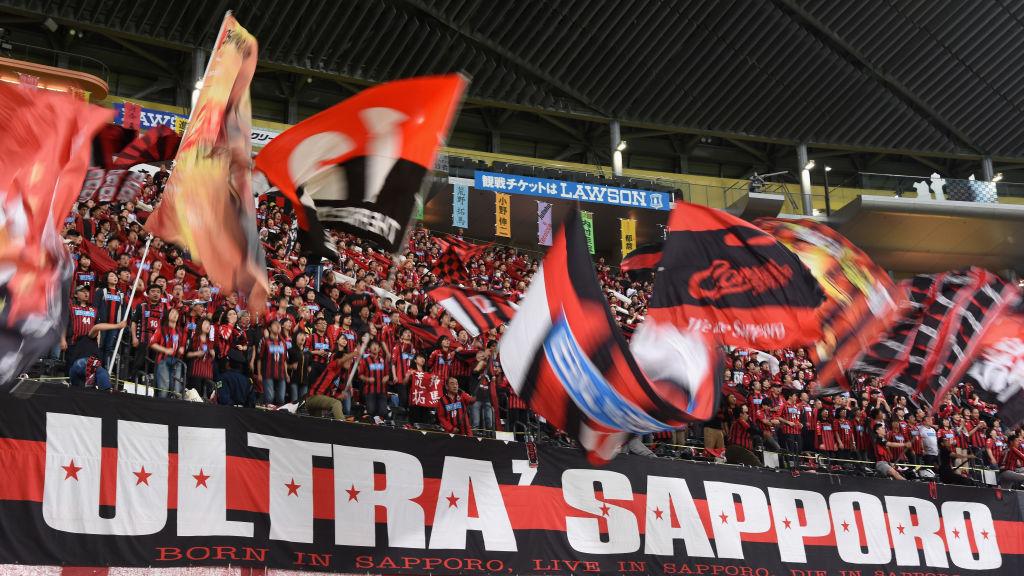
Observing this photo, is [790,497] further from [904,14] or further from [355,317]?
[904,14]

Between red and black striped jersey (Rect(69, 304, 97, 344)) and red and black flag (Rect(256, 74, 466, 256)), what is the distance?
12.9 feet

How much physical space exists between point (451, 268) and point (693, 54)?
49.8 ft

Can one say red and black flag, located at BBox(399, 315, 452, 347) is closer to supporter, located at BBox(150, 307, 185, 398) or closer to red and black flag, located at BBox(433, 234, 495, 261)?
supporter, located at BBox(150, 307, 185, 398)

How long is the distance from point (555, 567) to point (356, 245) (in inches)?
414

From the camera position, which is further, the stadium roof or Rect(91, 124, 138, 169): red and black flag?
the stadium roof

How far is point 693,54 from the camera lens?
114ft

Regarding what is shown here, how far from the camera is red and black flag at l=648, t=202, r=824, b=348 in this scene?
41.6 ft

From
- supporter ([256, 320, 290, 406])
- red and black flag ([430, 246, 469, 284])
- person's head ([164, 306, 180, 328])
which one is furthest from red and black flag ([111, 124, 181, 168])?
red and black flag ([430, 246, 469, 284])

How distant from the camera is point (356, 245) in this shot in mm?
21906

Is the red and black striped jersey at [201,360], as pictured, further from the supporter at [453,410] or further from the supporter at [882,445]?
the supporter at [882,445]

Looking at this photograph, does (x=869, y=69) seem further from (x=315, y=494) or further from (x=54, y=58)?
(x=315, y=494)

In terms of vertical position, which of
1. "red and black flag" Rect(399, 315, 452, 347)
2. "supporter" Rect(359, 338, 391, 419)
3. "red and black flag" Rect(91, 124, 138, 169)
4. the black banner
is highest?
"red and black flag" Rect(91, 124, 138, 169)

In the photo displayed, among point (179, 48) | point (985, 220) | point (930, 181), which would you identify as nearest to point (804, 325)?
point (179, 48)

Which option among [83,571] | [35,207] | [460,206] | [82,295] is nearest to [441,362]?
[82,295]
